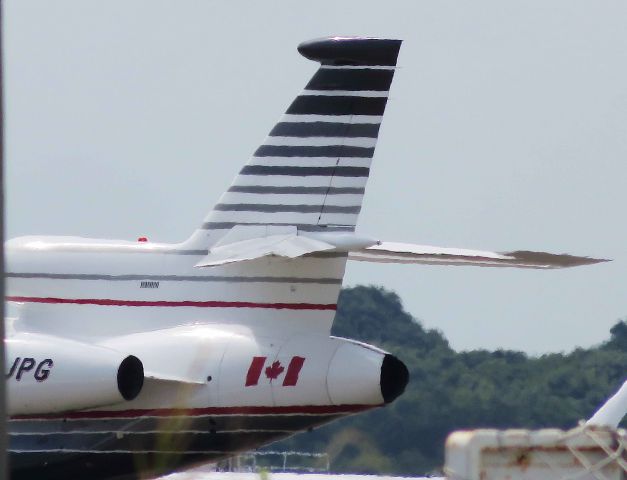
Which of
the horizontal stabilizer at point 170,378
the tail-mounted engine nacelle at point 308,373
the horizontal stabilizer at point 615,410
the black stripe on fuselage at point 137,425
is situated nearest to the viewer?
the horizontal stabilizer at point 615,410

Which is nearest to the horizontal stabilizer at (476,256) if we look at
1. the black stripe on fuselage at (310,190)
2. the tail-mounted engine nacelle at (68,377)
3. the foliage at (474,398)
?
the black stripe on fuselage at (310,190)

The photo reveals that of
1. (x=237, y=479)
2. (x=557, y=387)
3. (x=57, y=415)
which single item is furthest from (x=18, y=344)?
(x=557, y=387)

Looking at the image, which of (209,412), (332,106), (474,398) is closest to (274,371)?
(209,412)

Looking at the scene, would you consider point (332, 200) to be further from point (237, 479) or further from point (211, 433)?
point (237, 479)

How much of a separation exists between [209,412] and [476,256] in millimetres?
3327

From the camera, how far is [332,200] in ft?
61.9

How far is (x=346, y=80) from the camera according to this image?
18953 mm

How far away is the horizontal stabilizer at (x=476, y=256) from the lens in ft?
61.8

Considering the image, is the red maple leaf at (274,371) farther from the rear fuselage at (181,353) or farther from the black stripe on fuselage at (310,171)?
the black stripe on fuselage at (310,171)

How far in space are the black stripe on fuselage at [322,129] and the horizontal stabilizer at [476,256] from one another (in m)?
1.28

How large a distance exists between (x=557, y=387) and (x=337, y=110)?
43.3ft

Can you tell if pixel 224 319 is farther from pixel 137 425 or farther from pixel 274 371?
pixel 137 425

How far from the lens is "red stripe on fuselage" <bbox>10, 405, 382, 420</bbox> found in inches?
714

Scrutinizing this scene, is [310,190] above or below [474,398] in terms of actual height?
above
